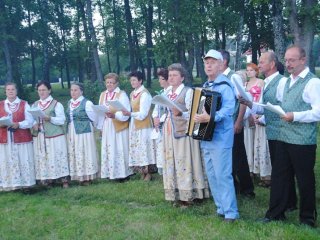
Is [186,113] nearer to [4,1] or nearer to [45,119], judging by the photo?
[45,119]

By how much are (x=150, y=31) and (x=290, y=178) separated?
2941 centimetres

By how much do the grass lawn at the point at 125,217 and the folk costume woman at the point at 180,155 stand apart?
0.22 meters

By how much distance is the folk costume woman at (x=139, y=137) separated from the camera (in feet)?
24.0

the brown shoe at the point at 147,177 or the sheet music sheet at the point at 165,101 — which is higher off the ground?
the sheet music sheet at the point at 165,101

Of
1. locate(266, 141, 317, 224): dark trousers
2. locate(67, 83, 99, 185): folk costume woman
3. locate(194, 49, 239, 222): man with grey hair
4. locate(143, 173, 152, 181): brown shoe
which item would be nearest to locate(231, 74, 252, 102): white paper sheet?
locate(194, 49, 239, 222): man with grey hair

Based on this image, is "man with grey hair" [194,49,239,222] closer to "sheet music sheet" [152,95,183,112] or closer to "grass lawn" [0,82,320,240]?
"grass lawn" [0,82,320,240]

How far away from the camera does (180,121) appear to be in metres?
5.37

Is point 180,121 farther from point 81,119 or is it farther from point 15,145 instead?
point 15,145

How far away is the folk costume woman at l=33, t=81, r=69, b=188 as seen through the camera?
7.16 metres

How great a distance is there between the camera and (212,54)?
4.72 meters

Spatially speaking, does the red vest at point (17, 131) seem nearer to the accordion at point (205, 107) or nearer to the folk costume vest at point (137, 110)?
the folk costume vest at point (137, 110)

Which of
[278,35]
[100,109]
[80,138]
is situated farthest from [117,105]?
[278,35]

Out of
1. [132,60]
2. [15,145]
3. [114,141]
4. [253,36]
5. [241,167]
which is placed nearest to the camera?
[241,167]

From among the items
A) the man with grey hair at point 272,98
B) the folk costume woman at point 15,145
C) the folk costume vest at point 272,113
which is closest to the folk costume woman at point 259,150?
the man with grey hair at point 272,98
